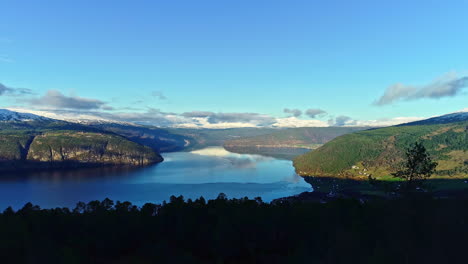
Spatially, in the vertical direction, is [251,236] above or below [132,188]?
above

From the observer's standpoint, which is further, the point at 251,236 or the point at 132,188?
the point at 132,188

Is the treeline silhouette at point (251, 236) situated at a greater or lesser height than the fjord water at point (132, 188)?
greater

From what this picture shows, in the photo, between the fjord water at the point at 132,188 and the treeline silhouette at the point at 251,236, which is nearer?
the treeline silhouette at the point at 251,236

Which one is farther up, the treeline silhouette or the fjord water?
the treeline silhouette

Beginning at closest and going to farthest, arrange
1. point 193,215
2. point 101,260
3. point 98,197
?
point 101,260, point 193,215, point 98,197

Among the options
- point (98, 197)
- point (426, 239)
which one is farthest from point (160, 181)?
point (426, 239)

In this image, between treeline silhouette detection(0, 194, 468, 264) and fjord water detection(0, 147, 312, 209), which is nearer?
treeline silhouette detection(0, 194, 468, 264)

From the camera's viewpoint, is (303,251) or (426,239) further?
(303,251)

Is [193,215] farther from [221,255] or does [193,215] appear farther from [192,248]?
[221,255]
